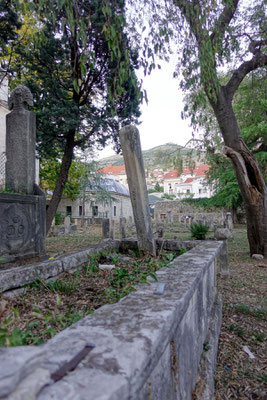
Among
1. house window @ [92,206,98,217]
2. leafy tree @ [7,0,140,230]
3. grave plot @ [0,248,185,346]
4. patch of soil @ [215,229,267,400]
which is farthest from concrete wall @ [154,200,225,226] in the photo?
grave plot @ [0,248,185,346]

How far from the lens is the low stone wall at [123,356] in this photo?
662 mm

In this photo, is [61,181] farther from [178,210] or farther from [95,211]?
[178,210]

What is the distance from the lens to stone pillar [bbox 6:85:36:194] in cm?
468

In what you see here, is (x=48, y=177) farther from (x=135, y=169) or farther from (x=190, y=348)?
(x=190, y=348)

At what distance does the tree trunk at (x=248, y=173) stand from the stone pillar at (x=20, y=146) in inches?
196

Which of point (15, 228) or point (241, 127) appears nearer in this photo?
point (15, 228)

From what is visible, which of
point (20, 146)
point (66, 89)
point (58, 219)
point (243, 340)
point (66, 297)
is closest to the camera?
point (66, 297)

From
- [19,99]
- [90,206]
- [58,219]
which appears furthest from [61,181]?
[90,206]

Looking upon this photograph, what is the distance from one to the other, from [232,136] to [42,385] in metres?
7.38

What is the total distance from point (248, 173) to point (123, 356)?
7.31 metres

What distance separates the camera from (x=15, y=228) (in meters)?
3.97

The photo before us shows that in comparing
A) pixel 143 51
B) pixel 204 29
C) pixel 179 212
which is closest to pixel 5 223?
pixel 143 51

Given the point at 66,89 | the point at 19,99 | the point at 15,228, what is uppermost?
the point at 66,89

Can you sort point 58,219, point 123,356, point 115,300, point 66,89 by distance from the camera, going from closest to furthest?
point 123,356 → point 115,300 → point 66,89 → point 58,219
